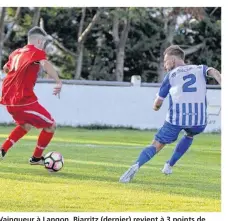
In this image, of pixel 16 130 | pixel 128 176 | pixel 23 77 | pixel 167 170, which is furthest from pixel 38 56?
pixel 167 170

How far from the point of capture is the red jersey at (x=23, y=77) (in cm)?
998

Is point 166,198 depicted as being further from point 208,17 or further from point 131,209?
point 208,17

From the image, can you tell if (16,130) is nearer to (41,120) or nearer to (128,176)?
(41,120)

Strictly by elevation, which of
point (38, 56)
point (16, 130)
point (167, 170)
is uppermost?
point (38, 56)

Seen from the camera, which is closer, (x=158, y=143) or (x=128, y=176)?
(x=128, y=176)

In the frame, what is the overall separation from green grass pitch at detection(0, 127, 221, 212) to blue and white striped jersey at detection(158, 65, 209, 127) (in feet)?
2.44

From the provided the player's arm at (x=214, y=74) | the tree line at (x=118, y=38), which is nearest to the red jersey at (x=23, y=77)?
the player's arm at (x=214, y=74)

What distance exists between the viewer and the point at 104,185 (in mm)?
8875

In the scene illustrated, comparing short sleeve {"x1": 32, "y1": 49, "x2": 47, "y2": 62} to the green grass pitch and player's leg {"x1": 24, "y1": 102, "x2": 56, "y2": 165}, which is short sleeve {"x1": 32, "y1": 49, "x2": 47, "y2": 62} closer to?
player's leg {"x1": 24, "y1": 102, "x2": 56, "y2": 165}

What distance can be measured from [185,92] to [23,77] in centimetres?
203

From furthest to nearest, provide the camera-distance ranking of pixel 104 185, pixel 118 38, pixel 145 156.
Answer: pixel 118 38 → pixel 145 156 → pixel 104 185

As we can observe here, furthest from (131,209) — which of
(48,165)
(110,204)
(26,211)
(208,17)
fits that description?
(208,17)

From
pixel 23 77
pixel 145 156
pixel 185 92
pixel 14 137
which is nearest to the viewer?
pixel 145 156

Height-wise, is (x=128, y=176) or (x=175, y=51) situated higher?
(x=175, y=51)
